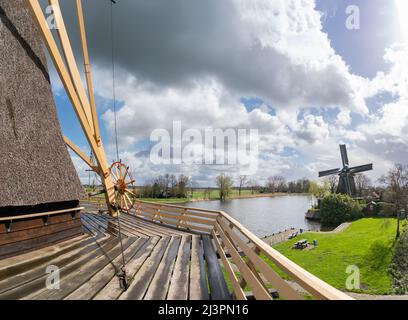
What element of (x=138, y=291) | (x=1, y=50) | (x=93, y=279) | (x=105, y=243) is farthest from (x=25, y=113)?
(x=138, y=291)

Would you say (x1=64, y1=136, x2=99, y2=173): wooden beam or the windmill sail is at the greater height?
the windmill sail

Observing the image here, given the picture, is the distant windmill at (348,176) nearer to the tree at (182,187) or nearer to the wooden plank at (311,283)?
the tree at (182,187)

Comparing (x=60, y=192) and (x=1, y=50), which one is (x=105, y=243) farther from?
(x=1, y=50)

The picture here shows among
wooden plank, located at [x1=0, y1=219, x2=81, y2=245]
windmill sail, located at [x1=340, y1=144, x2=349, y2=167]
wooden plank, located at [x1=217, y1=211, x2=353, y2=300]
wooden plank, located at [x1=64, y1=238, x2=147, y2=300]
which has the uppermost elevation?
windmill sail, located at [x1=340, y1=144, x2=349, y2=167]

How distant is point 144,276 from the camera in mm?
4770

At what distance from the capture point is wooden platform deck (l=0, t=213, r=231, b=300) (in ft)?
13.1

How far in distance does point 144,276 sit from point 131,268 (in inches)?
22.8

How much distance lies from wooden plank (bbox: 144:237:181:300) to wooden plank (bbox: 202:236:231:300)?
0.75m

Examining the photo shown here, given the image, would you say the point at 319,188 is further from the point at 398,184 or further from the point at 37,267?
the point at 37,267

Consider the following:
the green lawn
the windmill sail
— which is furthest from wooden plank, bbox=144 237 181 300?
the windmill sail

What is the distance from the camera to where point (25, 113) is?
6.82m

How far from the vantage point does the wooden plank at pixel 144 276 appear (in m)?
3.89

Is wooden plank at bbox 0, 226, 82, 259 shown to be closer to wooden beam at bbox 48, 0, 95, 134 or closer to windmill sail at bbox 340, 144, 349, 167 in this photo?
wooden beam at bbox 48, 0, 95, 134
